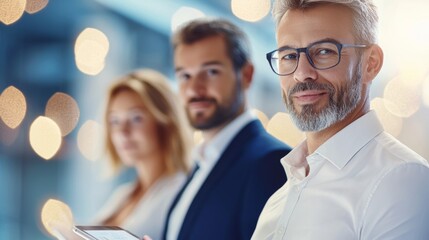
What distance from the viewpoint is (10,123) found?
11.7 ft

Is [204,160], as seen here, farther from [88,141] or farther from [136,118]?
[88,141]

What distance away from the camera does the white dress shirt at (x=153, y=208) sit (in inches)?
80.7

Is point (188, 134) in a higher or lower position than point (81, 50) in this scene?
lower

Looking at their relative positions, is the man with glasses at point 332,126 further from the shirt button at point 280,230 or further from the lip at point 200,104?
the lip at point 200,104

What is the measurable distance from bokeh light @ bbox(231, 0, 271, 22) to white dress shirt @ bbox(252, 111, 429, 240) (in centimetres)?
208

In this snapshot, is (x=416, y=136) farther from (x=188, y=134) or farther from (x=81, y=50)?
(x=81, y=50)

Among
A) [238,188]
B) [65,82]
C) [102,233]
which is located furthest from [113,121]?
[65,82]

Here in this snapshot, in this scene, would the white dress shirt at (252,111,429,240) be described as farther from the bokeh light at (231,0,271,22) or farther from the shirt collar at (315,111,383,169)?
the bokeh light at (231,0,271,22)

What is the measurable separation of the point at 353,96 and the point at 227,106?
0.72m

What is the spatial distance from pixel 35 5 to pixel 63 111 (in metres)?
0.64

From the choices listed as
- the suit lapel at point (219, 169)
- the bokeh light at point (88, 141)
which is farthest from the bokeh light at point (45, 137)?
the suit lapel at point (219, 169)

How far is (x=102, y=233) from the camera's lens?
118 cm

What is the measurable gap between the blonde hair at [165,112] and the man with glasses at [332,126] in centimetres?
112

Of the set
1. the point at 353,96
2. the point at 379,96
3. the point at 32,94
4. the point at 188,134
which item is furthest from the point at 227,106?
the point at 32,94
